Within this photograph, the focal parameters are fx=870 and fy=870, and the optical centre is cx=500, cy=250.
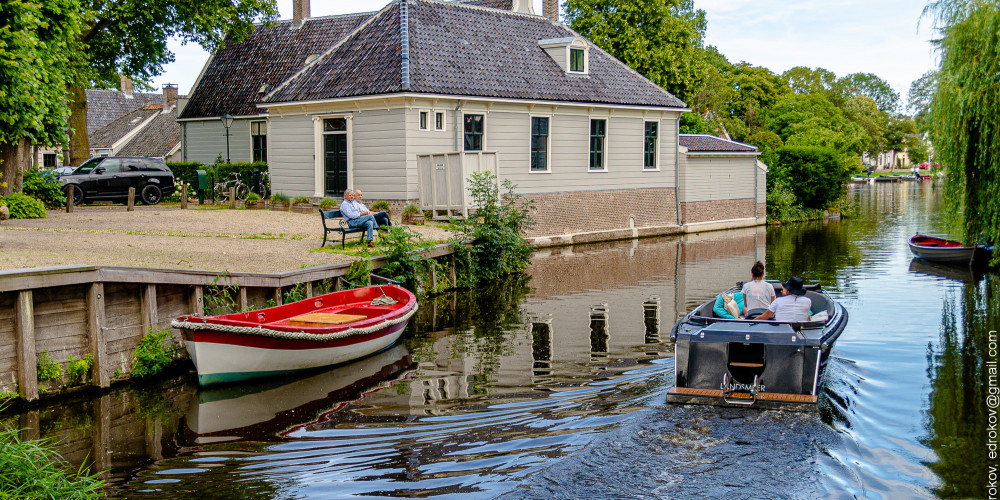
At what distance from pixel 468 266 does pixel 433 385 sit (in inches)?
330

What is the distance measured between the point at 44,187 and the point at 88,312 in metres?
16.1

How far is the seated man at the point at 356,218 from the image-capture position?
693 inches

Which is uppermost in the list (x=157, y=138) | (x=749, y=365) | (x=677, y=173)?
(x=157, y=138)

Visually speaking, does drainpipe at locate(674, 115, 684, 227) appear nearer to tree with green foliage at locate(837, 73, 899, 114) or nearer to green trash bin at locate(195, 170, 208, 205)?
green trash bin at locate(195, 170, 208, 205)

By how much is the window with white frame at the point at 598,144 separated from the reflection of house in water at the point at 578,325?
4.40 m

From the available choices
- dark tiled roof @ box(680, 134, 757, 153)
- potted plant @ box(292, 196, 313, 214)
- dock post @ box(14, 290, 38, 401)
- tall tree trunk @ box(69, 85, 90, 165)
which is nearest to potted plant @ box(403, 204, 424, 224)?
potted plant @ box(292, 196, 313, 214)

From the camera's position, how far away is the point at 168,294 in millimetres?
12172

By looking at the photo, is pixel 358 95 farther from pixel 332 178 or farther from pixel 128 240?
pixel 128 240

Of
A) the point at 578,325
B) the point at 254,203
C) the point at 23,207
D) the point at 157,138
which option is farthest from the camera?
the point at 157,138

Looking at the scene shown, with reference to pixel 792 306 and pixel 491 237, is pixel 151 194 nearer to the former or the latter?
pixel 491 237

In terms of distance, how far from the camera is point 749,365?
9703 millimetres

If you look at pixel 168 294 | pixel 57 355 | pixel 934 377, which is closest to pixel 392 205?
pixel 168 294

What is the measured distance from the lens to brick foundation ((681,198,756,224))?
3444cm

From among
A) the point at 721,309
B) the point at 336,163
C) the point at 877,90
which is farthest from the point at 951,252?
the point at 877,90
